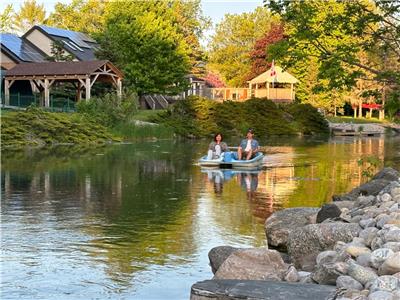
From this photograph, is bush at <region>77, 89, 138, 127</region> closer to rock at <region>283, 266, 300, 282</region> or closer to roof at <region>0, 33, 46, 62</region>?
roof at <region>0, 33, 46, 62</region>

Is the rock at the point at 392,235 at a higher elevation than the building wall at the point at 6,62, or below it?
below

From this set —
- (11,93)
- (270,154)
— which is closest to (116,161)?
(270,154)

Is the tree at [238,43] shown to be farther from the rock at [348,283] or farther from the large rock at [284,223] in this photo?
the rock at [348,283]

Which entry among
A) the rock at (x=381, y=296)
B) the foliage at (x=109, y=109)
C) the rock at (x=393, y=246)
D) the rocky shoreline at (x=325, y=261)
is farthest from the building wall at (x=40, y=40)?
the rock at (x=381, y=296)

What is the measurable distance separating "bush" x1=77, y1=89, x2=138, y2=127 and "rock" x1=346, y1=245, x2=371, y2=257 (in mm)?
36593

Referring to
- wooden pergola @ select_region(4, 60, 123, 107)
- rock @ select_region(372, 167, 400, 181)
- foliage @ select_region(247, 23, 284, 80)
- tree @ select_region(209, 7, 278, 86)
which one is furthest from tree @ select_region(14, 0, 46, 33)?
rock @ select_region(372, 167, 400, 181)

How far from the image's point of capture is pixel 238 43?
Result: 322 feet

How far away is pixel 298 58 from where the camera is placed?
769 inches

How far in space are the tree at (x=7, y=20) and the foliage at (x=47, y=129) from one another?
142ft

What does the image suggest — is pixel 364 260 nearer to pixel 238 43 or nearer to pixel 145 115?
pixel 145 115

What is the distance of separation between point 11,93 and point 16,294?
46.6 m

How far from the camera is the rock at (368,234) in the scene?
8961mm

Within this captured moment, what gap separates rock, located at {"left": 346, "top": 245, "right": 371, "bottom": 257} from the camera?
848 cm

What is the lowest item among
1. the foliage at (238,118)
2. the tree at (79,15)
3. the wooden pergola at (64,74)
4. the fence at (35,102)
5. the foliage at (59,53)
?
the foliage at (238,118)
